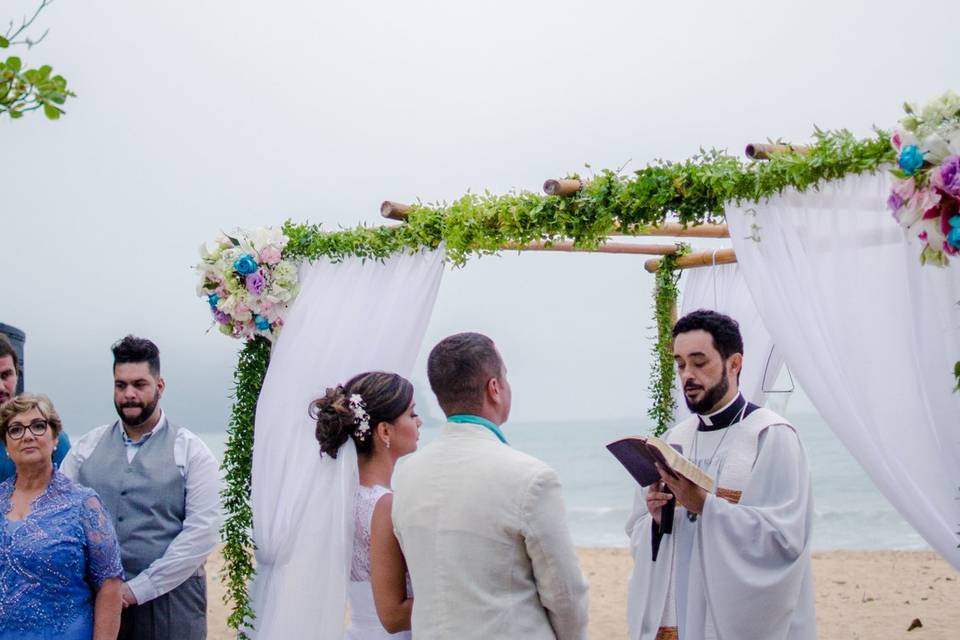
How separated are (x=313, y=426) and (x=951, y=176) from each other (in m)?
3.23

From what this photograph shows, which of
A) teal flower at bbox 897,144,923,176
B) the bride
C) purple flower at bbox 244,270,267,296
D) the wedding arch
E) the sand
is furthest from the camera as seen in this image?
the sand

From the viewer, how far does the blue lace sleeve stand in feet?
12.7

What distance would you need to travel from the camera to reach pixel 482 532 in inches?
109

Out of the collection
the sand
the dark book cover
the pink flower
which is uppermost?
the pink flower

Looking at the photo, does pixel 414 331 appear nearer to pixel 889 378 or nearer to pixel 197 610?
pixel 197 610

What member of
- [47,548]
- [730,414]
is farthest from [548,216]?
[47,548]

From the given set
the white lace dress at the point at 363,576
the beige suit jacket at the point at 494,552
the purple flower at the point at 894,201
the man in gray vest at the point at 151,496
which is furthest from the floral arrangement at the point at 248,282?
the purple flower at the point at 894,201

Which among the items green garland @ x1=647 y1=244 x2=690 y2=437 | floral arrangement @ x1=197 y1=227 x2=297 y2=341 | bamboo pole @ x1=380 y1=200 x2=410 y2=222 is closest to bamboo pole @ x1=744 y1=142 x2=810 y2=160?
bamboo pole @ x1=380 y1=200 x2=410 y2=222

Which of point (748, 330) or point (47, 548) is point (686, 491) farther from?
point (748, 330)

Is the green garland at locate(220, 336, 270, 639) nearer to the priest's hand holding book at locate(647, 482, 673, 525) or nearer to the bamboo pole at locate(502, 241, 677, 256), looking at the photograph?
the bamboo pole at locate(502, 241, 677, 256)

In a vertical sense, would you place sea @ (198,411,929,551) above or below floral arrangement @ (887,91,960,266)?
below

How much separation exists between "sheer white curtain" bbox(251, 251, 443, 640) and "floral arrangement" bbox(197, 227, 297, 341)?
0.12 m

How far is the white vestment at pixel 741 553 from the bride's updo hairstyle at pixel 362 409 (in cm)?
122

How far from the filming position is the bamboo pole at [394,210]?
4.88m
